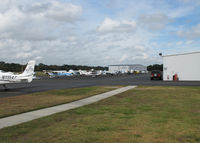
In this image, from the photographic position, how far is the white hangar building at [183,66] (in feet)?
109

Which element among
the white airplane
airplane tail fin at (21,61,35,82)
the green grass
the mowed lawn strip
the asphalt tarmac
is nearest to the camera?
the green grass

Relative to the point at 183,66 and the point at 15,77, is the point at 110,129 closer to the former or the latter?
the point at 15,77

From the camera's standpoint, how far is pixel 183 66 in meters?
34.6

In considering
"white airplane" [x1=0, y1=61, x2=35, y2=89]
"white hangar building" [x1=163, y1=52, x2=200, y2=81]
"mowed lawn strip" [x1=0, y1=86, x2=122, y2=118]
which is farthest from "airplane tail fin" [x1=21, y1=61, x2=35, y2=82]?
"white hangar building" [x1=163, y1=52, x2=200, y2=81]

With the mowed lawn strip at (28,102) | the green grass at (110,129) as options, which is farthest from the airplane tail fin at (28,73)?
the green grass at (110,129)

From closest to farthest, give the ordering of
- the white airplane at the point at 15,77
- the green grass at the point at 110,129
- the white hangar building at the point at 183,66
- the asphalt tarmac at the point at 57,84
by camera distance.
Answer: the green grass at the point at 110,129 → the asphalt tarmac at the point at 57,84 → the white airplane at the point at 15,77 → the white hangar building at the point at 183,66

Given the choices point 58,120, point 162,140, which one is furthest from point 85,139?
point 58,120

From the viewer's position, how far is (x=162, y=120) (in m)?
6.96

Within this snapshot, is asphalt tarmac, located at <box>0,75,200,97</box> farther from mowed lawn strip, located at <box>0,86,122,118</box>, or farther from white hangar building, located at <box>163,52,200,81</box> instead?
white hangar building, located at <box>163,52,200,81</box>

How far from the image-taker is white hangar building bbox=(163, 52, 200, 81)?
33.3 m

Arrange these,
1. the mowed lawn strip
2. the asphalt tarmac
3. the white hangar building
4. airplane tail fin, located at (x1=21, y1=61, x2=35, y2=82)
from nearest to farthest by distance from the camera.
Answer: the mowed lawn strip < the asphalt tarmac < airplane tail fin, located at (x1=21, y1=61, x2=35, y2=82) < the white hangar building

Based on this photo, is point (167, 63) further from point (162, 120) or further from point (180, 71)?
point (162, 120)

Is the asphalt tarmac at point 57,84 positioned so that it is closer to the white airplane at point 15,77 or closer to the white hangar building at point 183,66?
the white airplane at point 15,77

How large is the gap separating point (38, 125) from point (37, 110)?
2868 millimetres
